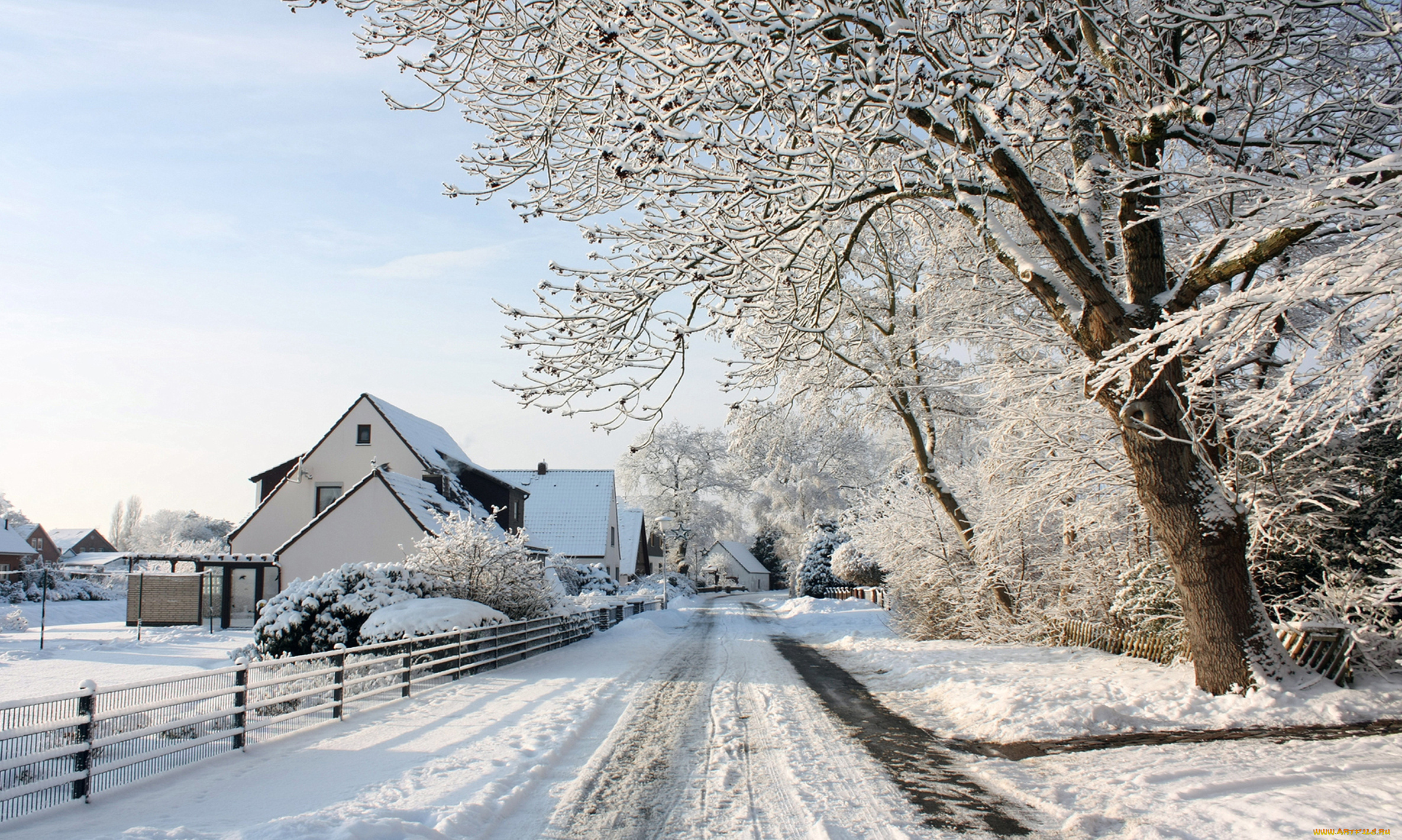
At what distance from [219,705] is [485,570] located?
9.86 m

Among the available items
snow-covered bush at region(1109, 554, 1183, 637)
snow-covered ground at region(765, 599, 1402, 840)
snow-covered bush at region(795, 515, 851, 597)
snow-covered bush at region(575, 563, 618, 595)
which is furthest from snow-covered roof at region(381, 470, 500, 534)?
snow-covered bush at region(795, 515, 851, 597)

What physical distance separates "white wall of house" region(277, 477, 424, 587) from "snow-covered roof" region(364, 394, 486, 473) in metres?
4.20

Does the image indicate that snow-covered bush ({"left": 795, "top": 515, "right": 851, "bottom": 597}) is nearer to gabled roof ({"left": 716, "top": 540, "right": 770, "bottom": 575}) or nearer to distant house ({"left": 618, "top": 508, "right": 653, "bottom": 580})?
distant house ({"left": 618, "top": 508, "right": 653, "bottom": 580})

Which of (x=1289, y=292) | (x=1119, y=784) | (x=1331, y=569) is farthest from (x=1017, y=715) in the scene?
(x=1289, y=292)

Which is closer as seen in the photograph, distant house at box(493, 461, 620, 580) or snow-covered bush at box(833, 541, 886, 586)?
snow-covered bush at box(833, 541, 886, 586)

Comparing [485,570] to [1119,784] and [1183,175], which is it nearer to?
[1119,784]

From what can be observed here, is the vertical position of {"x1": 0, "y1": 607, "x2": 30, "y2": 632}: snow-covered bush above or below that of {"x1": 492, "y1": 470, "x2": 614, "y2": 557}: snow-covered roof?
below

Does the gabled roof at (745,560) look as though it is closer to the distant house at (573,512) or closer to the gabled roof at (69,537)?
the distant house at (573,512)

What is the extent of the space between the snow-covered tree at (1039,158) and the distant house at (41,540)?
79370 millimetres

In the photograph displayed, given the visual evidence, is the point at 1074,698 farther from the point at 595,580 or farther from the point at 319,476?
the point at 595,580

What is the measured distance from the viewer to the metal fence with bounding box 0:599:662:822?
5410 mm

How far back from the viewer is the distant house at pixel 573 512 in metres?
44.5

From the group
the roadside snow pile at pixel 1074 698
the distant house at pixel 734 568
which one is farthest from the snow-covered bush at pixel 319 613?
the distant house at pixel 734 568

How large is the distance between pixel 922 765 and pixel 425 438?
2761 cm
